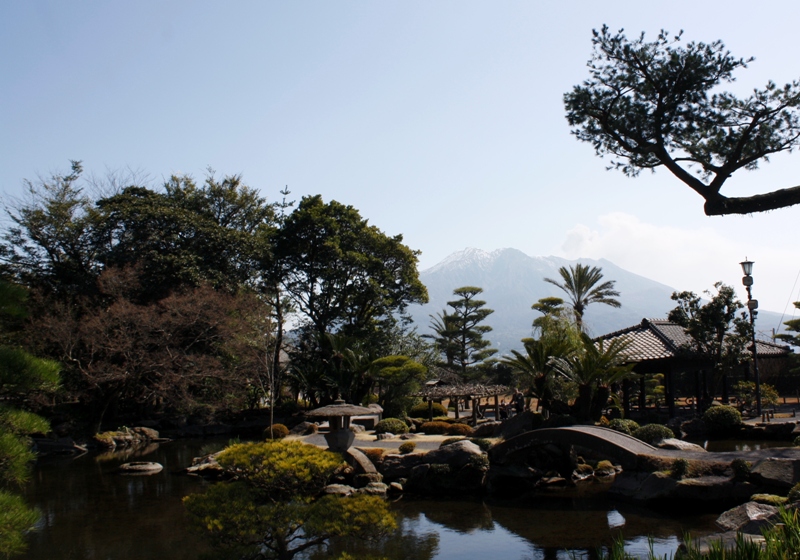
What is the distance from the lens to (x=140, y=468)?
20.2 m

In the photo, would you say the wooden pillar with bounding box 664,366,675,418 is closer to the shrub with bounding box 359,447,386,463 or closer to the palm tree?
the palm tree

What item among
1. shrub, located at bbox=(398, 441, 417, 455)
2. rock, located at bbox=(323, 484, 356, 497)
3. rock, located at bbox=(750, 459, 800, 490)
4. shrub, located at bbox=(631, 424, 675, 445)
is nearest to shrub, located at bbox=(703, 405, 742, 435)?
shrub, located at bbox=(631, 424, 675, 445)

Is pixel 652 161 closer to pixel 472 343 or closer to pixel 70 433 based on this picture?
pixel 70 433

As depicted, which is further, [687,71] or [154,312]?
[154,312]

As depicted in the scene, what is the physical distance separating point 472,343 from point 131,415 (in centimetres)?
2525

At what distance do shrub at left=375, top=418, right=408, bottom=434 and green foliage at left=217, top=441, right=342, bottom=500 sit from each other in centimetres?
1416

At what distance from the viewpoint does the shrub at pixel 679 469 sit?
13445 mm

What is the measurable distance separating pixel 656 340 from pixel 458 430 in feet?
31.4

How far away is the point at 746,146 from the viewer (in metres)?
9.18

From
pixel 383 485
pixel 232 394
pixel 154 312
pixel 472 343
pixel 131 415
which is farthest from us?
pixel 472 343

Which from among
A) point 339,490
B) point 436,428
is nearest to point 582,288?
point 436,428

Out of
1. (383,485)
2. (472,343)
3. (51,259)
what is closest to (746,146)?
(383,485)

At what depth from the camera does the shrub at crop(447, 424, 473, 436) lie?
905 inches

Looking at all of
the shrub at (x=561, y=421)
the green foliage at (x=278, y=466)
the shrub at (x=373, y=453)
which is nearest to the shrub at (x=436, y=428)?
the shrub at (x=561, y=421)
